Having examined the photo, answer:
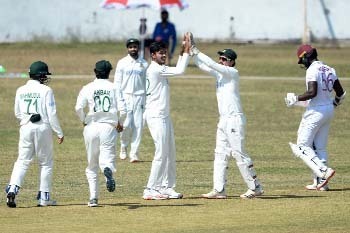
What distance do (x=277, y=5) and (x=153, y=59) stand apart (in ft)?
119

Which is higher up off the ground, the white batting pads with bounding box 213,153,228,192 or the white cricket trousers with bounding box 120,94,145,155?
the white cricket trousers with bounding box 120,94,145,155

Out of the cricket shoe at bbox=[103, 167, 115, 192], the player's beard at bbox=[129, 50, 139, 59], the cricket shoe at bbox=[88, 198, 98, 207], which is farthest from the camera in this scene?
the player's beard at bbox=[129, 50, 139, 59]

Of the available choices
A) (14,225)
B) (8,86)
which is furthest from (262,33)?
(14,225)

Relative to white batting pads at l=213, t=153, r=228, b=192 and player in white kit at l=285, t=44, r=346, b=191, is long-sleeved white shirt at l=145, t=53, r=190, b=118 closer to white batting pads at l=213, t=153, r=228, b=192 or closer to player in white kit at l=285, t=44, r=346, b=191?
white batting pads at l=213, t=153, r=228, b=192

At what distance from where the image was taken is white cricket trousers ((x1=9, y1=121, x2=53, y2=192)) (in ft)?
53.1

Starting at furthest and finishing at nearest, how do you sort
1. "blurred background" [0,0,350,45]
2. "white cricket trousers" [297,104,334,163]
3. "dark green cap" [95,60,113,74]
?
1. "blurred background" [0,0,350,45]
2. "white cricket trousers" [297,104,334,163]
3. "dark green cap" [95,60,113,74]

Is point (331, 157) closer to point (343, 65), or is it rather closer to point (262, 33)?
point (343, 65)

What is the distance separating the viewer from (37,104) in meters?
16.2

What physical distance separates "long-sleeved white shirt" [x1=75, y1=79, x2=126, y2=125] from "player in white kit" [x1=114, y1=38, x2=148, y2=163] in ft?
18.4

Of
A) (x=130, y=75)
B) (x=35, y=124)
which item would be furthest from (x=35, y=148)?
(x=130, y=75)

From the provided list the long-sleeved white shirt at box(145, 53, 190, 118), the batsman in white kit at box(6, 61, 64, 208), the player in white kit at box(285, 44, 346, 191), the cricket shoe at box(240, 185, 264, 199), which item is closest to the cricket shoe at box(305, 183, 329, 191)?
the player in white kit at box(285, 44, 346, 191)

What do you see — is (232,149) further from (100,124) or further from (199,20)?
(199,20)

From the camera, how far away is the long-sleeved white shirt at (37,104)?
16.2 meters

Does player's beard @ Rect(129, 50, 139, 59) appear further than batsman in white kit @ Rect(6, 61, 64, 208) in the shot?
Yes
